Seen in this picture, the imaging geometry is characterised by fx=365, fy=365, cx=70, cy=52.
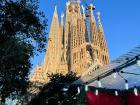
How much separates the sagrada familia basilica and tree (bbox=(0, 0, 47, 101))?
199ft

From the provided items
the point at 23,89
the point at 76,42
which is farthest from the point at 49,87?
the point at 76,42

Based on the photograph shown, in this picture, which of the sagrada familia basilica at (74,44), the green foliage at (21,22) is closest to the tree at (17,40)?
the green foliage at (21,22)

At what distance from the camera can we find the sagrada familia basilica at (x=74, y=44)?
7875 cm

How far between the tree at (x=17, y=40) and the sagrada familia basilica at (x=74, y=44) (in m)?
60.6

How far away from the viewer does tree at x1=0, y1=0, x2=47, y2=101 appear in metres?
12.4

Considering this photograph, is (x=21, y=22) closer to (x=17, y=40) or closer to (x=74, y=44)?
(x=17, y=40)

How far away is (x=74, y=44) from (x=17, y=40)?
71409 mm

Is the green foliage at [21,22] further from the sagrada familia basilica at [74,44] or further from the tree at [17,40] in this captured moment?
the sagrada familia basilica at [74,44]

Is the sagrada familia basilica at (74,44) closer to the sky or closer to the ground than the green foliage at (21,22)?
closer to the sky

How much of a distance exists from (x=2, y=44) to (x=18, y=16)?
1.31m

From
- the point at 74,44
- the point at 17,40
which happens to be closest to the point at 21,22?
the point at 17,40

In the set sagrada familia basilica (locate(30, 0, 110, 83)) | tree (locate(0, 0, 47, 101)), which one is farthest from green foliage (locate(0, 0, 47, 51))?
sagrada familia basilica (locate(30, 0, 110, 83))

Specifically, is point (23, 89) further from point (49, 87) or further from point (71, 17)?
point (71, 17)

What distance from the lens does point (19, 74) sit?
547 inches
